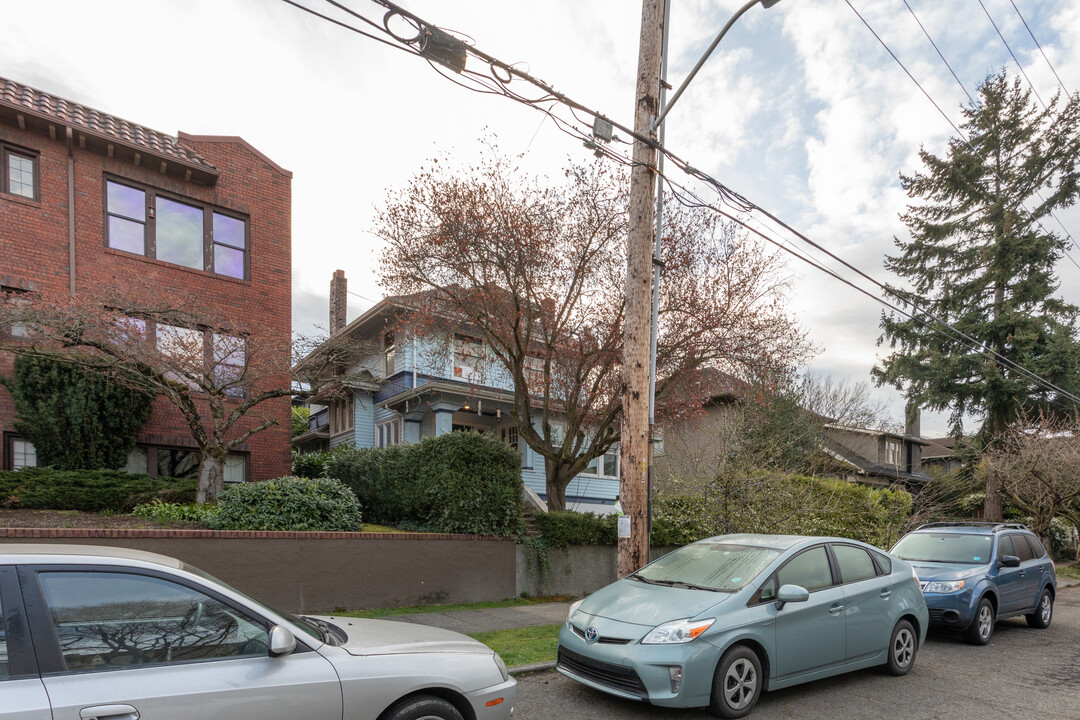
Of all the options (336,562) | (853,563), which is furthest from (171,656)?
(336,562)

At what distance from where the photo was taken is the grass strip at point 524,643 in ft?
23.8

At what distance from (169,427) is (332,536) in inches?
274

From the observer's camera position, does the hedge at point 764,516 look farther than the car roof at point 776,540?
Yes

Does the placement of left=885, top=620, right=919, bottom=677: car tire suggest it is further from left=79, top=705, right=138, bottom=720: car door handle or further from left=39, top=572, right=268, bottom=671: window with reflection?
left=79, top=705, right=138, bottom=720: car door handle

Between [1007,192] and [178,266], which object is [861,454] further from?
[178,266]

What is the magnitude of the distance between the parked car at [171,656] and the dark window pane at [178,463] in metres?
13.2

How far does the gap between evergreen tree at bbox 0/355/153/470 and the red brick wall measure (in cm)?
88

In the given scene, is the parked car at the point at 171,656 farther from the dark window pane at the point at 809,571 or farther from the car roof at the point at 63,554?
the dark window pane at the point at 809,571

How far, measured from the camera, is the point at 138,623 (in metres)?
3.23

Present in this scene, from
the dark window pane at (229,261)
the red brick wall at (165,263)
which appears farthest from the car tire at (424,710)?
the dark window pane at (229,261)

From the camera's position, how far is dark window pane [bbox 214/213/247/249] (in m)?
16.4

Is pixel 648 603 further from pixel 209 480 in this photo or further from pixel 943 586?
pixel 209 480

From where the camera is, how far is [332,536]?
1040cm

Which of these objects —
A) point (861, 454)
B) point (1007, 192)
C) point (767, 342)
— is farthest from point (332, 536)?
point (861, 454)
